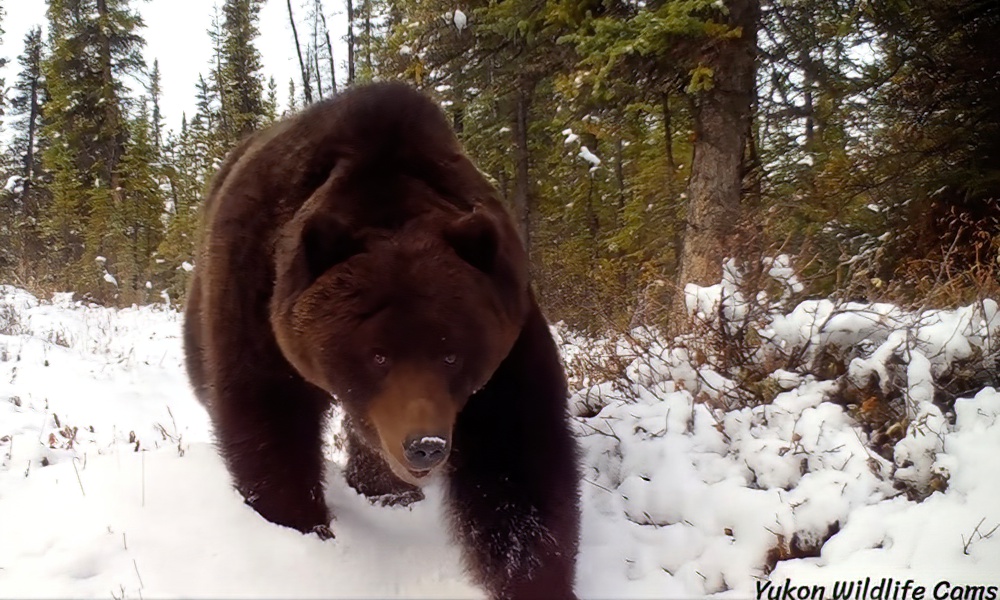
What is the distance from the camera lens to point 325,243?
2.41 m

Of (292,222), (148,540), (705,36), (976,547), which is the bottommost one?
(976,547)

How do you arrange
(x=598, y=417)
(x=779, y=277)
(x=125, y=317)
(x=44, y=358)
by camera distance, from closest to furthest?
(x=598, y=417)
(x=779, y=277)
(x=44, y=358)
(x=125, y=317)

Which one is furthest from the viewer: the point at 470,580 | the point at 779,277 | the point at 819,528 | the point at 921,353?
the point at 779,277

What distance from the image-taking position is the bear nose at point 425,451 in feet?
7.09

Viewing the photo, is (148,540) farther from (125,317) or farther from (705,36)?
(125,317)

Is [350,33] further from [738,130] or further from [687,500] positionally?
[687,500]

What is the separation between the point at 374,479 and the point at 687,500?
1650 mm

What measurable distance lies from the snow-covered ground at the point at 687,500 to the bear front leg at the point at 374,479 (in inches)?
4.1

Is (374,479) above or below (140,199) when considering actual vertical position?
below

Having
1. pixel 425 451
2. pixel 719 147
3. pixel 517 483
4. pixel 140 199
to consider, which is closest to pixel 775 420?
pixel 517 483

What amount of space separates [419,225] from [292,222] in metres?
0.56

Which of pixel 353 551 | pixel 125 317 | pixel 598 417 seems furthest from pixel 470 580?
pixel 125 317

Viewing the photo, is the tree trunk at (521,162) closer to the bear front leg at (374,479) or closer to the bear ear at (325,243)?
the bear front leg at (374,479)

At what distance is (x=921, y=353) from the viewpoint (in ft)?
11.9
